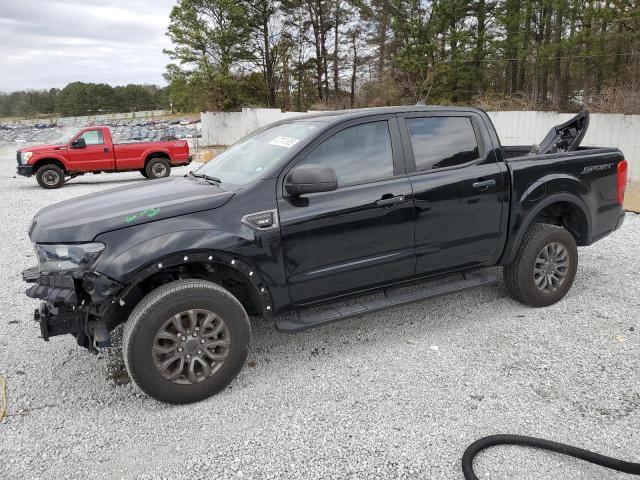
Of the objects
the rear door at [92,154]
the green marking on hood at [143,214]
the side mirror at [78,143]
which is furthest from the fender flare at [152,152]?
the green marking on hood at [143,214]

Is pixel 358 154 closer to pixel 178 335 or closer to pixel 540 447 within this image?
pixel 178 335

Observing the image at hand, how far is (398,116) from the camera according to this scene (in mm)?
3852

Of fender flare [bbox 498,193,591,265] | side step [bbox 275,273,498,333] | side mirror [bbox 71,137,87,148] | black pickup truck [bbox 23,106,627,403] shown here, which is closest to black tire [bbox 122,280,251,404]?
black pickup truck [bbox 23,106,627,403]

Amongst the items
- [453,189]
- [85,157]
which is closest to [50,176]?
[85,157]

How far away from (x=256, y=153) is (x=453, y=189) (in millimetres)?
1610

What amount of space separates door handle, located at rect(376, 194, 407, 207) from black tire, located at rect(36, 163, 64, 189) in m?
13.5

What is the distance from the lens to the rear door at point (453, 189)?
3.80 meters

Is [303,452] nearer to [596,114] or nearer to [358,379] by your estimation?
[358,379]

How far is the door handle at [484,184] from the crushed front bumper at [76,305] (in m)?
2.82

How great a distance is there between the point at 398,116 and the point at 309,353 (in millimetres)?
2026

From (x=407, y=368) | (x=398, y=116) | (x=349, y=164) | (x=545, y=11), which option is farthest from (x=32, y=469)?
(x=545, y=11)

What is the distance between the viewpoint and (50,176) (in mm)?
14211

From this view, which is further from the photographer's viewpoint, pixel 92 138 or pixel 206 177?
pixel 92 138

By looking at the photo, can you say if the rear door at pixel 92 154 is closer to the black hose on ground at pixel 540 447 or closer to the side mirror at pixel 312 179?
the side mirror at pixel 312 179
